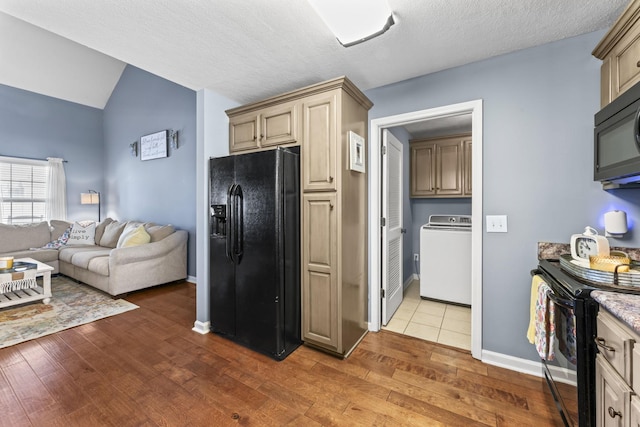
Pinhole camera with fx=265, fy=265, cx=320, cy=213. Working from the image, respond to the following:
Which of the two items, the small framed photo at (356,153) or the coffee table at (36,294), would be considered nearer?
the small framed photo at (356,153)

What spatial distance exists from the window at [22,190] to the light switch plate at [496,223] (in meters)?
7.66

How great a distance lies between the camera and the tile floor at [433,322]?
97.5 inches

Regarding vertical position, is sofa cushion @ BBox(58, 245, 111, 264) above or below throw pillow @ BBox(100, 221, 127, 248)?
below

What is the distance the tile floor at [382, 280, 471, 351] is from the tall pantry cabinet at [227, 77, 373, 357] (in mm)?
617

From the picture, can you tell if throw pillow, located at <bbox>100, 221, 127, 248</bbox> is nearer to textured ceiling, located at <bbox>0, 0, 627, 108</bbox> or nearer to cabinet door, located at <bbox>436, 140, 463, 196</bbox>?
textured ceiling, located at <bbox>0, 0, 627, 108</bbox>

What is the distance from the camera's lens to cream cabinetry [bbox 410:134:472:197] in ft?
12.4

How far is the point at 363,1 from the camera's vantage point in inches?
55.0

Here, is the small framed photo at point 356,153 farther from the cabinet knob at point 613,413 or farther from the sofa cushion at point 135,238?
the sofa cushion at point 135,238

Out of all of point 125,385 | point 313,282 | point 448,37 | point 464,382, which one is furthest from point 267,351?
point 448,37

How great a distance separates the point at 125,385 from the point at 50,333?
1.42m

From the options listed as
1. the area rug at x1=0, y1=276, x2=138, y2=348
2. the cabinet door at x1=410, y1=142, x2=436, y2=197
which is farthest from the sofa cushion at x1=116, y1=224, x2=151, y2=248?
the cabinet door at x1=410, y1=142, x2=436, y2=197

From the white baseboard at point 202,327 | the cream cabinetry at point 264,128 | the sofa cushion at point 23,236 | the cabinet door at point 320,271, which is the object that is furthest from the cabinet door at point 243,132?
the sofa cushion at point 23,236

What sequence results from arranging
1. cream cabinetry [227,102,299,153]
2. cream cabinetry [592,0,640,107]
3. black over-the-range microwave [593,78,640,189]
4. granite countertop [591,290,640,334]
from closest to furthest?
granite countertop [591,290,640,334] → black over-the-range microwave [593,78,640,189] → cream cabinetry [592,0,640,107] → cream cabinetry [227,102,299,153]

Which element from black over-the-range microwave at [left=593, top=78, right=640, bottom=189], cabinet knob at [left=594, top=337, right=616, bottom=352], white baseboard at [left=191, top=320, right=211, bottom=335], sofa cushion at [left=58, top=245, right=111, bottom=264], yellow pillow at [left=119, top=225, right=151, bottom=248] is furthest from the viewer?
sofa cushion at [left=58, top=245, right=111, bottom=264]
